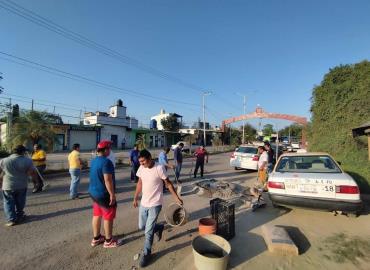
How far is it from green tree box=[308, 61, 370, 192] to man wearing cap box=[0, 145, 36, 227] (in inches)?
414

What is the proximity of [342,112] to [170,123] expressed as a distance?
4528 centimetres

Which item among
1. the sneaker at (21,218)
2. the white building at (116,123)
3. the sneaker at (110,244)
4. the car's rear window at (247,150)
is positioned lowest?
the sneaker at (110,244)

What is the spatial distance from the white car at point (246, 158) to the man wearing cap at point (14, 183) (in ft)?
35.2

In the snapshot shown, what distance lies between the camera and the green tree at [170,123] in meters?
56.9

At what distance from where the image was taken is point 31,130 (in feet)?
38.7

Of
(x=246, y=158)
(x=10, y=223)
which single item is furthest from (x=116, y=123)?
(x=10, y=223)

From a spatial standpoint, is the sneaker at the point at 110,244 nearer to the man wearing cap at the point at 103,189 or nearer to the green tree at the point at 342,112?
the man wearing cap at the point at 103,189

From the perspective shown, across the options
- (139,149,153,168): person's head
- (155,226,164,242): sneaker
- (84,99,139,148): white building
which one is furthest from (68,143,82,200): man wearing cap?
(84,99,139,148): white building

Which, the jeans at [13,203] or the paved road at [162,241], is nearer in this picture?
the paved road at [162,241]

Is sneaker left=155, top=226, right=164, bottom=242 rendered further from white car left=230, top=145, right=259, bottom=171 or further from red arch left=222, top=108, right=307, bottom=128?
red arch left=222, top=108, right=307, bottom=128

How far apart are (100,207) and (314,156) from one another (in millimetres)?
5511

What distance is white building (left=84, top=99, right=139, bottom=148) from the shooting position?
38550mm

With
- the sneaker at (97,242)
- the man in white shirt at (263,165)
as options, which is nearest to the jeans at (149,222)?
the sneaker at (97,242)

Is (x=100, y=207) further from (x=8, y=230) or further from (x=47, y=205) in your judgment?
(x=47, y=205)
